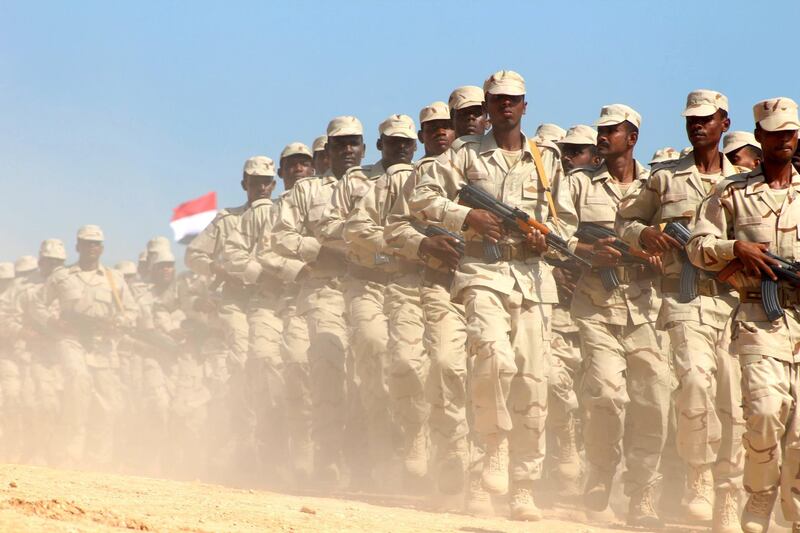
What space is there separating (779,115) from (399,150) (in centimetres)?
553

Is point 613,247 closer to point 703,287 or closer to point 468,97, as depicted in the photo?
point 703,287

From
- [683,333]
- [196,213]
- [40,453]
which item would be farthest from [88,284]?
A: [196,213]

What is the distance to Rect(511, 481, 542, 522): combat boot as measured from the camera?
9898 mm

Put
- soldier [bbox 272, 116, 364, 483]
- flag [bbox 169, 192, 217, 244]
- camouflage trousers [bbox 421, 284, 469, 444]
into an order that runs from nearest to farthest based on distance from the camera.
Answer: camouflage trousers [bbox 421, 284, 469, 444], soldier [bbox 272, 116, 364, 483], flag [bbox 169, 192, 217, 244]

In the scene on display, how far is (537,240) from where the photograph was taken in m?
10.4

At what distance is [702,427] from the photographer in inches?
398

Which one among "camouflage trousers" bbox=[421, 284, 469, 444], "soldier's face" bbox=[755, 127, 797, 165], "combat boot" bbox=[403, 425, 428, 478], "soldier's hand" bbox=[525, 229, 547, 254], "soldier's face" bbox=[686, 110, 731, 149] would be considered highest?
"soldier's face" bbox=[686, 110, 731, 149]

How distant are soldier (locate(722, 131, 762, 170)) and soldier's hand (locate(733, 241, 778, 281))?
415cm

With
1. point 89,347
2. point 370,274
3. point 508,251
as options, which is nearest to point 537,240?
point 508,251

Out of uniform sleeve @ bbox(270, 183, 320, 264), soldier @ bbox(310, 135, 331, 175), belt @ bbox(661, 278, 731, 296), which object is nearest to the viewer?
belt @ bbox(661, 278, 731, 296)

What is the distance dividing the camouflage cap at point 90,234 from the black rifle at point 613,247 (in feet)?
33.3

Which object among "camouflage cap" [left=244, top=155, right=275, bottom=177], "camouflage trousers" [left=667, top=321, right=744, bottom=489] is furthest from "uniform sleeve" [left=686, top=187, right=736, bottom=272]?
"camouflage cap" [left=244, top=155, right=275, bottom=177]

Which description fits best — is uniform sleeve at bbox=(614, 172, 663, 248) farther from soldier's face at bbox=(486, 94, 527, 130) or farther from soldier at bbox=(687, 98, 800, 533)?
soldier at bbox=(687, 98, 800, 533)

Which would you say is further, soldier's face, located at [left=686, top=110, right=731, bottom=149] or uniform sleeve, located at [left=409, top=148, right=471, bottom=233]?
soldier's face, located at [left=686, top=110, right=731, bottom=149]
